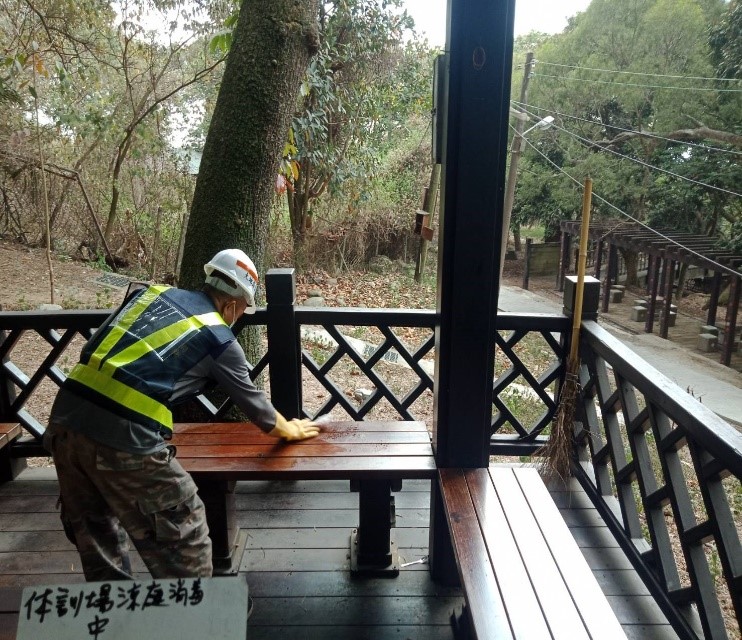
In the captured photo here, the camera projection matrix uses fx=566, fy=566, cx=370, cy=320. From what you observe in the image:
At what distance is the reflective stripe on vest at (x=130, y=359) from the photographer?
1.70 m

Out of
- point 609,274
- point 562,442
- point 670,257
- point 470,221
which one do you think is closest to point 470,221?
point 470,221

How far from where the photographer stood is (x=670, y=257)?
10398 mm

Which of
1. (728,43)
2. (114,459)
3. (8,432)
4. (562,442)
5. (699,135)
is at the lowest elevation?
(562,442)

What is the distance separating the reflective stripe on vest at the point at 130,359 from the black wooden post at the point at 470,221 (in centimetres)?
86

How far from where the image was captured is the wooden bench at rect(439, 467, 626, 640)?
1360 mm

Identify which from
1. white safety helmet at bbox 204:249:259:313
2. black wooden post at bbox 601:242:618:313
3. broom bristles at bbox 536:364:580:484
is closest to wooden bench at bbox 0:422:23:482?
white safety helmet at bbox 204:249:259:313

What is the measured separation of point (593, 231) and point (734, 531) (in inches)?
457

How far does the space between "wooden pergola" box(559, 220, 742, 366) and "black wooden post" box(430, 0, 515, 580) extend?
7.94 metres

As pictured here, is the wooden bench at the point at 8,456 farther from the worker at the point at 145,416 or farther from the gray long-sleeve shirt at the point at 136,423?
the gray long-sleeve shirt at the point at 136,423

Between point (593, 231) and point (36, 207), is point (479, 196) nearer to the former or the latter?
point (36, 207)

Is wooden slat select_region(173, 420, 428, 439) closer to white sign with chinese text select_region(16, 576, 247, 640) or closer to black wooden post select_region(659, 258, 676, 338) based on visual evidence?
white sign with chinese text select_region(16, 576, 247, 640)

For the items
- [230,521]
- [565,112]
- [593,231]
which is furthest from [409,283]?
[230,521]

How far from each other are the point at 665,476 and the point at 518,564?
0.81 metres

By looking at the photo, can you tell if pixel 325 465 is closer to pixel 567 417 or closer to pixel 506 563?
pixel 506 563
